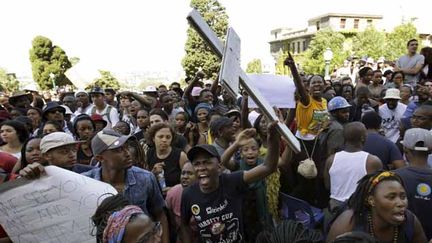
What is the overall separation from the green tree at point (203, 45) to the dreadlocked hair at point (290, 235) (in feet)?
113

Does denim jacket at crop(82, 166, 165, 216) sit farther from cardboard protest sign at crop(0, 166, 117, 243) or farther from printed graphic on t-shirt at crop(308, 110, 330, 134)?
printed graphic on t-shirt at crop(308, 110, 330, 134)

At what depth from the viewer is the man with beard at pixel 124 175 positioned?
10.3 ft

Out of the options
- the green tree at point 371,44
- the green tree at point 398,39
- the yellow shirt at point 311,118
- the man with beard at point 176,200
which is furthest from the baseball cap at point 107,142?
the green tree at point 371,44

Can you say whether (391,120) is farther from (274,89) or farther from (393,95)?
(274,89)

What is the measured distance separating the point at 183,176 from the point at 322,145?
2.18 meters

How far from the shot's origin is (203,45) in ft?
126

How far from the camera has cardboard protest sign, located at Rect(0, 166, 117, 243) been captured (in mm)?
2684

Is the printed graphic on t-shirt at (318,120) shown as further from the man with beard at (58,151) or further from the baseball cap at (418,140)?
the man with beard at (58,151)

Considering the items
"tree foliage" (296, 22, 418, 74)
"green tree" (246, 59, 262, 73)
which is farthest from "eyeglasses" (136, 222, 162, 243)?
"green tree" (246, 59, 262, 73)

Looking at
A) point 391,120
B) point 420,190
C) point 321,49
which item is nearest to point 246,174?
point 420,190

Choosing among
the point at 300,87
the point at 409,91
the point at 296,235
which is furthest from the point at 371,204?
the point at 409,91

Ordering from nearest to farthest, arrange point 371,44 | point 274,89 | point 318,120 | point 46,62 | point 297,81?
point 274,89, point 297,81, point 318,120, point 371,44, point 46,62

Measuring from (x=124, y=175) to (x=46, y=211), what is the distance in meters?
0.66

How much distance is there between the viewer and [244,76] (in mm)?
2100
